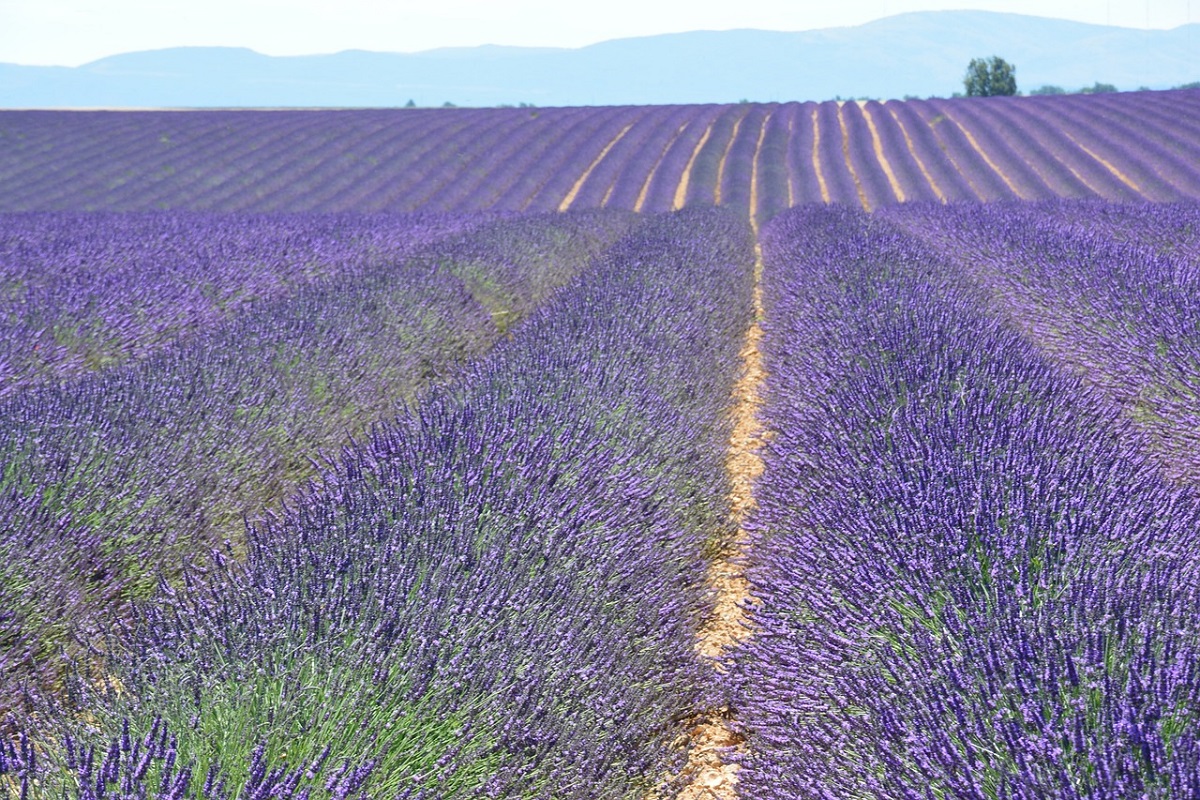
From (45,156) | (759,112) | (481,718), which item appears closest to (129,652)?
(481,718)

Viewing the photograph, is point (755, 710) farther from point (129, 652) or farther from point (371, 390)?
point (371, 390)

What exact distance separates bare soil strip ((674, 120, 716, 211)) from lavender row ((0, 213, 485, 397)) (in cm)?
590

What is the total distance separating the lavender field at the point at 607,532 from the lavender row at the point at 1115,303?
0.03 metres

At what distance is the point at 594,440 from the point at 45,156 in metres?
19.3

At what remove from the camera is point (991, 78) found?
33375mm

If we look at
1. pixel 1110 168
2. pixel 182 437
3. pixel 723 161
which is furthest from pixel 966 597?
pixel 723 161

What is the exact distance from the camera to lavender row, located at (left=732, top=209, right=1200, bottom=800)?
153 cm

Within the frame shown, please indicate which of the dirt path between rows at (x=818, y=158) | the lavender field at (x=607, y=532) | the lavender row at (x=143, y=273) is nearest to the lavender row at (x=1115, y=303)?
the lavender field at (x=607, y=532)

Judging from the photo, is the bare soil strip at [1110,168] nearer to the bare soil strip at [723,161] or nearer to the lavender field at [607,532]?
the bare soil strip at [723,161]

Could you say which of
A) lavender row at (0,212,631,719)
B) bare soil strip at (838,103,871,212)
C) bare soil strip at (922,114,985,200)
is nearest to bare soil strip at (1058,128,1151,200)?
bare soil strip at (922,114,985,200)

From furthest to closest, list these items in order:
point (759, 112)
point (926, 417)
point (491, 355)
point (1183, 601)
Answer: point (759, 112)
point (491, 355)
point (926, 417)
point (1183, 601)

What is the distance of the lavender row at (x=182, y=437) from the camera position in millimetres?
2699

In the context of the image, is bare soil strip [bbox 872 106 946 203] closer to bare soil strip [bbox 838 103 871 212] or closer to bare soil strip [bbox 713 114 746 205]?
bare soil strip [bbox 838 103 871 212]

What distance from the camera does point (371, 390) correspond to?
4730mm
